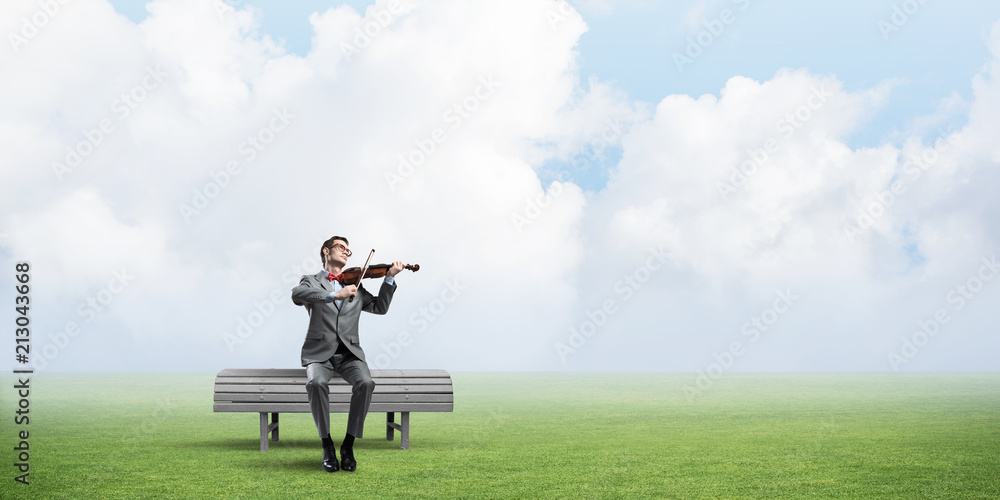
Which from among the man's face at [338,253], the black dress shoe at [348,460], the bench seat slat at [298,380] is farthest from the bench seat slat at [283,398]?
the man's face at [338,253]

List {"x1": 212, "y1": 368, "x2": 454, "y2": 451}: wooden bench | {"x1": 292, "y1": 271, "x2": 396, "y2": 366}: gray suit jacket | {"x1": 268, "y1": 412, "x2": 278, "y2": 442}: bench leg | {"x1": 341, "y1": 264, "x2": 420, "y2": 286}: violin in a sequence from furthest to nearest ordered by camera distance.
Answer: {"x1": 268, "y1": 412, "x2": 278, "y2": 442}: bench leg
{"x1": 212, "y1": 368, "x2": 454, "y2": 451}: wooden bench
{"x1": 292, "y1": 271, "x2": 396, "y2": 366}: gray suit jacket
{"x1": 341, "y1": 264, "x2": 420, "y2": 286}: violin

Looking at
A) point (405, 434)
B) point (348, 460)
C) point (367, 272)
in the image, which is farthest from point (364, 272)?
point (405, 434)

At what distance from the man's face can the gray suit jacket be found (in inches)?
10.1

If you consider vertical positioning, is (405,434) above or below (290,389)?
below

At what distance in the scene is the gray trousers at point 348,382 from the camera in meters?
7.83

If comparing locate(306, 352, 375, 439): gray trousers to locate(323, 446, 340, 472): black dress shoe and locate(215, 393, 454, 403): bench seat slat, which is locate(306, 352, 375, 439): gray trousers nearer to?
locate(323, 446, 340, 472): black dress shoe

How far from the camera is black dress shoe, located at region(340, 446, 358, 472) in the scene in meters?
7.60

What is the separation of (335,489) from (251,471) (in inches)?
53.5

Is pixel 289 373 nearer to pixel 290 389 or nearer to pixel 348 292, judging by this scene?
pixel 290 389

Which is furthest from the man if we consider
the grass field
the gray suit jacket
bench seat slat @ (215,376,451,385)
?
bench seat slat @ (215,376,451,385)

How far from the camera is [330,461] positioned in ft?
25.0

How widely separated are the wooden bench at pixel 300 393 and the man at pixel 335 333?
0.73 m

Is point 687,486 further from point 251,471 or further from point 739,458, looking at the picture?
point 251,471

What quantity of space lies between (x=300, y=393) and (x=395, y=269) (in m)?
2.15
